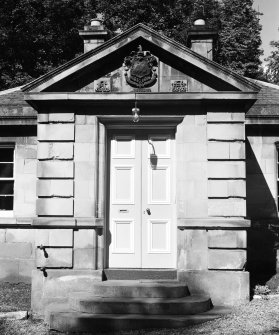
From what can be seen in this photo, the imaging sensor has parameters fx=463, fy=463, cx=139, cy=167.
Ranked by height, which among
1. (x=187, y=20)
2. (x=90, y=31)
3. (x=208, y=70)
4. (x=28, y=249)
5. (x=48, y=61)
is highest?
(x=187, y=20)

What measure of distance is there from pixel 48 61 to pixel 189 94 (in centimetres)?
1783

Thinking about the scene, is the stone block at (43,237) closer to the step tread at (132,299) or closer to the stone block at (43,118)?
the step tread at (132,299)

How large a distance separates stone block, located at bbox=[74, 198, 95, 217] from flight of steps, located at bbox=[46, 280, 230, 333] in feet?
4.79

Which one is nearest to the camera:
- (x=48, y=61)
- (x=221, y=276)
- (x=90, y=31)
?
(x=221, y=276)

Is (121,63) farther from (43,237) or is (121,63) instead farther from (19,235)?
(19,235)

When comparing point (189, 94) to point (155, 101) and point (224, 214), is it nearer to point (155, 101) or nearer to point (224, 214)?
point (155, 101)

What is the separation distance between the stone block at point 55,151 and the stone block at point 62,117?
523mm

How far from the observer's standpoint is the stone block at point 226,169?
9.63m

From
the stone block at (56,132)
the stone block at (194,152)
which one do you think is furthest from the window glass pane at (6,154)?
the stone block at (194,152)

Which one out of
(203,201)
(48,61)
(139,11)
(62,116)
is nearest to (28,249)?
(62,116)

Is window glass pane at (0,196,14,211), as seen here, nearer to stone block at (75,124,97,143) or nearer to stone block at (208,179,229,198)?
stone block at (75,124,97,143)

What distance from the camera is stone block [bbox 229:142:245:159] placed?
9.68 m

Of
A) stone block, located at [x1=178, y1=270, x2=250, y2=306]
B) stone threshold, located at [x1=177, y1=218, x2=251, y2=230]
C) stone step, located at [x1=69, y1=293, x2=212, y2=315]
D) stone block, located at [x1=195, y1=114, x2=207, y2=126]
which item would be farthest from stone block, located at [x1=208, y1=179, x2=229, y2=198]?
stone step, located at [x1=69, y1=293, x2=212, y2=315]

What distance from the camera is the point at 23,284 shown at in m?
11.6
